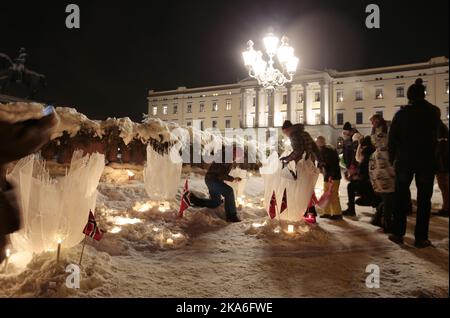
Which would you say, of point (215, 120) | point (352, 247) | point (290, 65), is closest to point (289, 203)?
point (352, 247)

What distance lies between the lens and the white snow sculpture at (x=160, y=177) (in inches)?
279

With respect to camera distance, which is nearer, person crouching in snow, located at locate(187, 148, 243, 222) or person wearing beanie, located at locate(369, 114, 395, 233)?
person wearing beanie, located at locate(369, 114, 395, 233)

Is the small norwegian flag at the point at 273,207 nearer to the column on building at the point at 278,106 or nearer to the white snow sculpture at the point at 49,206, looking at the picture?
the white snow sculpture at the point at 49,206

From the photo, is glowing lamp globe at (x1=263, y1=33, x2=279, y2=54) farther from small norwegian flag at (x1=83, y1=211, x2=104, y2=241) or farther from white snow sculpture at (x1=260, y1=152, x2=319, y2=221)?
small norwegian flag at (x1=83, y1=211, x2=104, y2=241)

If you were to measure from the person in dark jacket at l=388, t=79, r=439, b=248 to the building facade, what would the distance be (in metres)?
42.8

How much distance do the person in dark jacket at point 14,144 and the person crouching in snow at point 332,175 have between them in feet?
15.9

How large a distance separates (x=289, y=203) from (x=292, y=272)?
1.77m

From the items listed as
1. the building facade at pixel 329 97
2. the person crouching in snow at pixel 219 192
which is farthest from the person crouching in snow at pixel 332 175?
the building facade at pixel 329 97

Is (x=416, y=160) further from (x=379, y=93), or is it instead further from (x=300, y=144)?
(x=379, y=93)

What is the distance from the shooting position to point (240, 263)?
11.9 ft

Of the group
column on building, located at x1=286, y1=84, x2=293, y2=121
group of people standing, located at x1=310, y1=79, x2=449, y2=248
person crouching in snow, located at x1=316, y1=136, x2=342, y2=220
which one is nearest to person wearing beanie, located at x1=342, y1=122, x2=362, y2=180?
person crouching in snow, located at x1=316, y1=136, x2=342, y2=220

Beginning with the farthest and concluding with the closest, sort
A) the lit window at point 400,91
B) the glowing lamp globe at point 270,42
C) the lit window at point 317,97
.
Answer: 1. the lit window at point 317,97
2. the lit window at point 400,91
3. the glowing lamp globe at point 270,42

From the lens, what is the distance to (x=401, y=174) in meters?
3.24

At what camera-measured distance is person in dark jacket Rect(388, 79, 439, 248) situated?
3066mm
